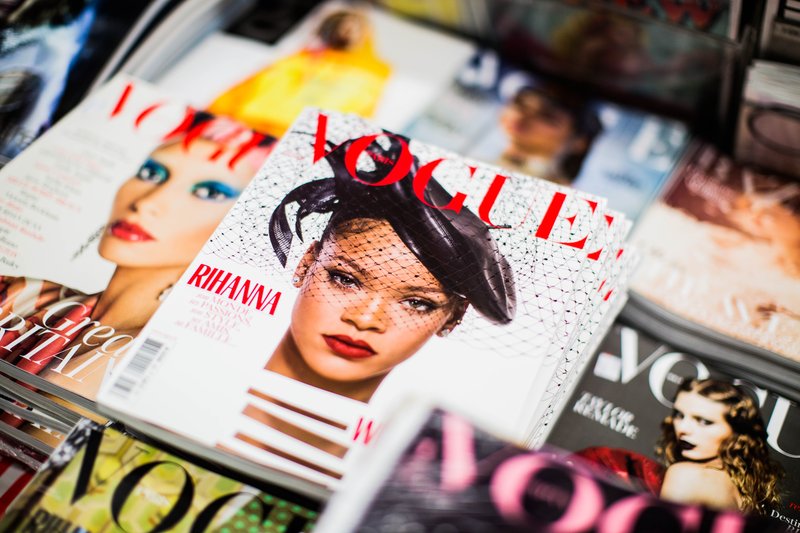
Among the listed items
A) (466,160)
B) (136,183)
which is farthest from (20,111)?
(466,160)

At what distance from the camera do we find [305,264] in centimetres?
74

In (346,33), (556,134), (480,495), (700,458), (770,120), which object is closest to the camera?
(480,495)

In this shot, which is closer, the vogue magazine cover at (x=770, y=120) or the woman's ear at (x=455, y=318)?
the woman's ear at (x=455, y=318)

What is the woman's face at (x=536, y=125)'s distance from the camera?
1083mm

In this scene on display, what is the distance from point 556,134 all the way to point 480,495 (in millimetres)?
708

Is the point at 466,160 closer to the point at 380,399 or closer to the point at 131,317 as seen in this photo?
the point at 380,399

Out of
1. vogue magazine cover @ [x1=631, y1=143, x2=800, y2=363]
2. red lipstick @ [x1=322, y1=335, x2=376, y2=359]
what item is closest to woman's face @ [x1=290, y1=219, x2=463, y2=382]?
red lipstick @ [x1=322, y1=335, x2=376, y2=359]

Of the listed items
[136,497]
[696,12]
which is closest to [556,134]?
[696,12]

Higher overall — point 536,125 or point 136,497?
point 536,125

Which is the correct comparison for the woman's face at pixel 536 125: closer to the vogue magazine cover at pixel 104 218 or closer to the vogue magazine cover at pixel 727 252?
the vogue magazine cover at pixel 727 252

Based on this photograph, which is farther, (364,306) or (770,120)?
(770,120)

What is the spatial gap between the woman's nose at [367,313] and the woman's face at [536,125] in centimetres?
49

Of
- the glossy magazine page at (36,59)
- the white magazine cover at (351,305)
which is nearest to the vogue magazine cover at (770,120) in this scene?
the white magazine cover at (351,305)

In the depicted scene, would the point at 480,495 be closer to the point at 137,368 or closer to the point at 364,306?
the point at 364,306
